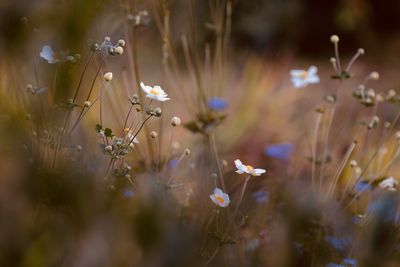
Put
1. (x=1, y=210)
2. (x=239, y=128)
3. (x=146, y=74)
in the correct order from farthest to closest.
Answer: (x=146, y=74) < (x=239, y=128) < (x=1, y=210)

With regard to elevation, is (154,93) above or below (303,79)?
above

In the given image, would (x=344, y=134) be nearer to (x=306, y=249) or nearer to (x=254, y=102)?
(x=254, y=102)

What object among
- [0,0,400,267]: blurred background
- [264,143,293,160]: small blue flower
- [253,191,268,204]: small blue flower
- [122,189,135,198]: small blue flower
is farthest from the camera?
[264,143,293,160]: small blue flower

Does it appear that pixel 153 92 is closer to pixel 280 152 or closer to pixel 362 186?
pixel 362 186

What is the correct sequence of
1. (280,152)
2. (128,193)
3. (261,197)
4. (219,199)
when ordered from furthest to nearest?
1. (280,152)
2. (261,197)
3. (219,199)
4. (128,193)

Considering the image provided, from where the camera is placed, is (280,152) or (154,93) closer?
(154,93)

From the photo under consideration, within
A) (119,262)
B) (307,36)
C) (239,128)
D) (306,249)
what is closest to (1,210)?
(119,262)

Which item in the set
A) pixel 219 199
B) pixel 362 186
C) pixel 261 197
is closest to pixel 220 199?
pixel 219 199

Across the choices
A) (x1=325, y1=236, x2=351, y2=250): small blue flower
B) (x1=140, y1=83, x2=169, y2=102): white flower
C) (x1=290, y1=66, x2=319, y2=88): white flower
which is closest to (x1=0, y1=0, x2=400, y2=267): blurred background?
(x1=325, y1=236, x2=351, y2=250): small blue flower

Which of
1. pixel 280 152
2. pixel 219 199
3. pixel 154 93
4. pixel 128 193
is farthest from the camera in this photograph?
pixel 280 152

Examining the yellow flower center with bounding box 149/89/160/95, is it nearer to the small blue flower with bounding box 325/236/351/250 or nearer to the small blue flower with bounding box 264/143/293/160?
the small blue flower with bounding box 325/236/351/250

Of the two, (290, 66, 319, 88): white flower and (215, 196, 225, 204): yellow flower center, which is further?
(290, 66, 319, 88): white flower
